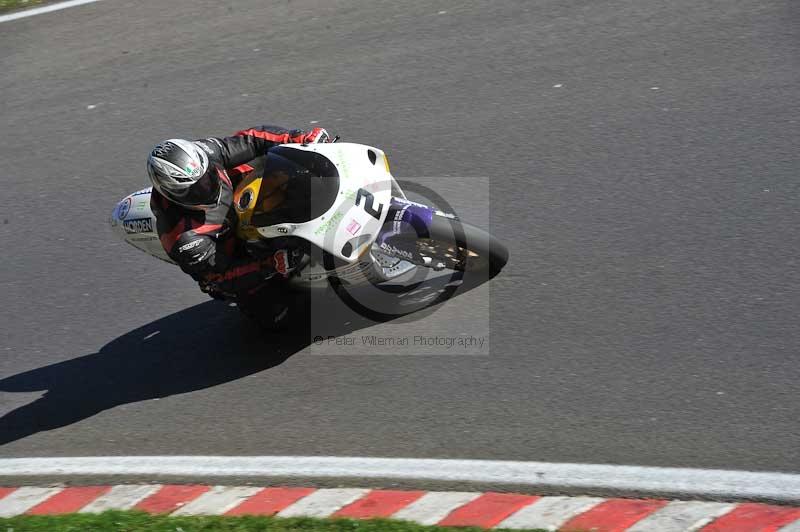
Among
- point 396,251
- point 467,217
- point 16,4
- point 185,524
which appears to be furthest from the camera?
point 16,4

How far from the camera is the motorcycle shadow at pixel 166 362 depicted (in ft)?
20.0

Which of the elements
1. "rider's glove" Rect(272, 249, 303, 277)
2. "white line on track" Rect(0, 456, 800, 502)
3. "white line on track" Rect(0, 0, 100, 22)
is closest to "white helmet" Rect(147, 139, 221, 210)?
"rider's glove" Rect(272, 249, 303, 277)

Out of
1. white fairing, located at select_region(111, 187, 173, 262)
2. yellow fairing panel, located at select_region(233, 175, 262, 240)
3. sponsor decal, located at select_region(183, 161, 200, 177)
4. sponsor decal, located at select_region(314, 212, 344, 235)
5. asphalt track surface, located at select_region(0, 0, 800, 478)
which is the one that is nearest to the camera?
asphalt track surface, located at select_region(0, 0, 800, 478)

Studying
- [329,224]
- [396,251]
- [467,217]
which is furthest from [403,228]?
[467,217]

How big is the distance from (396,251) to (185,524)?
2044 millimetres

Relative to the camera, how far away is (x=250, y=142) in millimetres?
6426

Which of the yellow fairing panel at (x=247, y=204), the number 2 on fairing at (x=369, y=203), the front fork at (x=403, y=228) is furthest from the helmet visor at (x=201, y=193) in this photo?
the front fork at (x=403, y=228)

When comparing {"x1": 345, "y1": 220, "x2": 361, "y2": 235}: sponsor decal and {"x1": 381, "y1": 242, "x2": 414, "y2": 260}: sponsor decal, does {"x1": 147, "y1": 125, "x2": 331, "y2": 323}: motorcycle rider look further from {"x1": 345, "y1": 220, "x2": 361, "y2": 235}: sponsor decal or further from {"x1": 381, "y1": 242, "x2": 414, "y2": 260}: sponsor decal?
{"x1": 381, "y1": 242, "x2": 414, "y2": 260}: sponsor decal

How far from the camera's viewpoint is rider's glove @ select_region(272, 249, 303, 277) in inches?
225

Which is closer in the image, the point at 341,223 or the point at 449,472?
the point at 449,472

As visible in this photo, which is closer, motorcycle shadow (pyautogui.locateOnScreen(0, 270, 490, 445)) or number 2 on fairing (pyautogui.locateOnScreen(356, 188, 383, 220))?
number 2 on fairing (pyautogui.locateOnScreen(356, 188, 383, 220))

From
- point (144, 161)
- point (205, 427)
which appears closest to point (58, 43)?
point (144, 161)

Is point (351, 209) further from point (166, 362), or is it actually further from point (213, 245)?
point (166, 362)

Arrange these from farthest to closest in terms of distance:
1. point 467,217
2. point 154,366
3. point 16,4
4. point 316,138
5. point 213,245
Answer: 1. point 16,4
2. point 467,217
3. point 154,366
4. point 316,138
5. point 213,245
